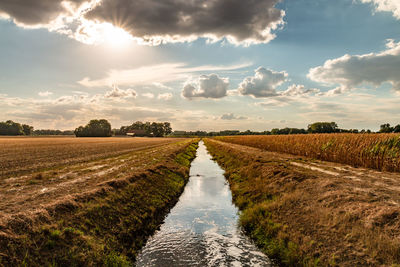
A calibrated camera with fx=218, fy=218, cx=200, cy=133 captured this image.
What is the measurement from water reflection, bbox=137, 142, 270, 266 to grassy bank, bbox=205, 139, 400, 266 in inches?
28.1

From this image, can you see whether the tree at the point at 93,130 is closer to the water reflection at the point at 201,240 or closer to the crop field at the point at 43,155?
the crop field at the point at 43,155

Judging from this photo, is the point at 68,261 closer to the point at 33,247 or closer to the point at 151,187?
the point at 33,247

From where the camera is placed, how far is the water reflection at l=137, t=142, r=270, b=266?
Answer: 718 centimetres

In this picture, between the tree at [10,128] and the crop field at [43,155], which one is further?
the tree at [10,128]

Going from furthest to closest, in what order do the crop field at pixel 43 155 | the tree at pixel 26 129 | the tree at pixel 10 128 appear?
the tree at pixel 26 129, the tree at pixel 10 128, the crop field at pixel 43 155

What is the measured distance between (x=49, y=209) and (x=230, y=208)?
872 centimetres

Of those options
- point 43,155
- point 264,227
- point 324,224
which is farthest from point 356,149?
point 43,155

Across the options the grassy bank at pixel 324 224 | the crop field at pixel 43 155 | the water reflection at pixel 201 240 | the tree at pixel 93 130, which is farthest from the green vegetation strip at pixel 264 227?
the tree at pixel 93 130

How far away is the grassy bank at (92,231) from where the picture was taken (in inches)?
227

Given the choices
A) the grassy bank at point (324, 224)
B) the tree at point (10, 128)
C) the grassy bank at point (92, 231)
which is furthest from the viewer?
the tree at point (10, 128)

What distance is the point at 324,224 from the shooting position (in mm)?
7664

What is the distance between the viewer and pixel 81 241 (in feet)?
22.1

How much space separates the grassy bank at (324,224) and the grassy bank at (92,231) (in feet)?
15.7

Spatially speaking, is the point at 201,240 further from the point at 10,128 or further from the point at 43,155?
the point at 10,128
